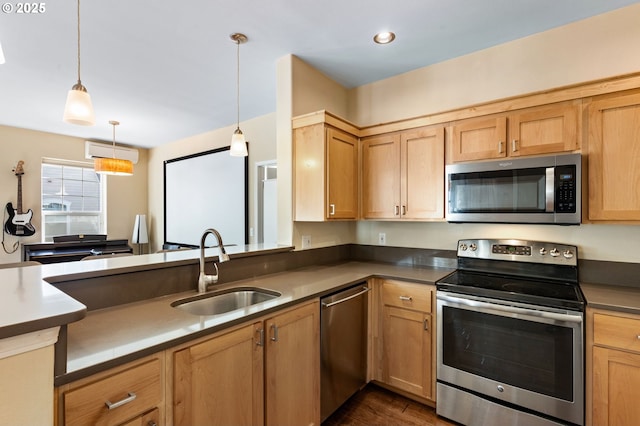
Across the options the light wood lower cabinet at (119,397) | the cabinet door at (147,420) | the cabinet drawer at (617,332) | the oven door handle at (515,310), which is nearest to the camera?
the light wood lower cabinet at (119,397)

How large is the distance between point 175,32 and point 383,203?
2022 millimetres

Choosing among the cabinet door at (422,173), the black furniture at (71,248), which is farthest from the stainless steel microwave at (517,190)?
the black furniture at (71,248)

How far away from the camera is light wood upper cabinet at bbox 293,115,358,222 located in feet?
7.75

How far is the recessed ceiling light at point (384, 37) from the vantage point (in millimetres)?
2197

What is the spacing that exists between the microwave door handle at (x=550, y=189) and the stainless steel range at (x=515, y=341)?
41cm

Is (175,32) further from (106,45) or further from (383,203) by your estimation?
(383,203)

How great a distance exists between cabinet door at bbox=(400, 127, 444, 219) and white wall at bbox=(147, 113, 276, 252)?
193 cm

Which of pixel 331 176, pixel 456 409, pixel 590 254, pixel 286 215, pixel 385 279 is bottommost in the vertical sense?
pixel 456 409

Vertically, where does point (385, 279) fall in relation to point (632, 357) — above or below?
above

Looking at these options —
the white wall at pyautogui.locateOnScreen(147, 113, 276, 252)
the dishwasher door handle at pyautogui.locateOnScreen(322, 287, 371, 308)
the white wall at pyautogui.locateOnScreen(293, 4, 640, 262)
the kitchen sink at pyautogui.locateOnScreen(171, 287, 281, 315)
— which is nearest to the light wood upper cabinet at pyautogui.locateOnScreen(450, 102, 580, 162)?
the white wall at pyautogui.locateOnScreen(293, 4, 640, 262)

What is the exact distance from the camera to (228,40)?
2.27 m

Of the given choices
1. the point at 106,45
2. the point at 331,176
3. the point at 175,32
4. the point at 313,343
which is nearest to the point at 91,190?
the point at 106,45

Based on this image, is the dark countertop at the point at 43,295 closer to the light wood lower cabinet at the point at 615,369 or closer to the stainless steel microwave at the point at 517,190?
the stainless steel microwave at the point at 517,190

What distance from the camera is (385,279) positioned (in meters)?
2.33
